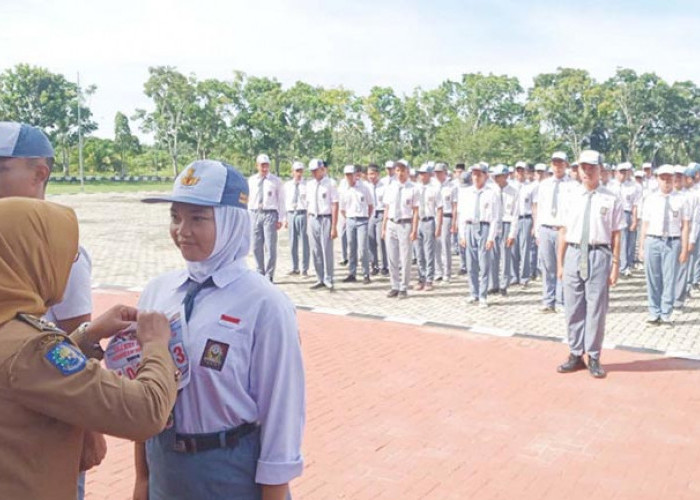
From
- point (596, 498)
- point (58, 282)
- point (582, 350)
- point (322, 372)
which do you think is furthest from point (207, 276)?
point (582, 350)

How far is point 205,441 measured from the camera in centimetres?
205

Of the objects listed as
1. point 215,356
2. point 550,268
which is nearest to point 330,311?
point 550,268

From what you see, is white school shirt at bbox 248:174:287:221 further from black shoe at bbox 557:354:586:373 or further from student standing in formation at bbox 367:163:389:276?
black shoe at bbox 557:354:586:373

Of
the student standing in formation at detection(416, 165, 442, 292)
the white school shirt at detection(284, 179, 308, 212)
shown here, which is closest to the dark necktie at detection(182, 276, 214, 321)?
A: the student standing in formation at detection(416, 165, 442, 292)

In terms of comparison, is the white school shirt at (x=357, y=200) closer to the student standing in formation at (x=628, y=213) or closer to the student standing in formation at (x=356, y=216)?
the student standing in formation at (x=356, y=216)

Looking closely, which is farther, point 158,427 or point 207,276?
point 207,276

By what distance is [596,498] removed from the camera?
3.98m

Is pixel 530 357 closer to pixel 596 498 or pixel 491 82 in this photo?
pixel 596 498

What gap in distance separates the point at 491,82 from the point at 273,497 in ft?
183

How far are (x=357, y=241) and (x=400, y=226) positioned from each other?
1.62 metres

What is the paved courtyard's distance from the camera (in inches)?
315

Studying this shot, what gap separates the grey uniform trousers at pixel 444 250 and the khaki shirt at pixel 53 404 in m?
10.0

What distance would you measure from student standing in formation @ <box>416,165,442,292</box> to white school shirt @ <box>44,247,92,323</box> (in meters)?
8.67

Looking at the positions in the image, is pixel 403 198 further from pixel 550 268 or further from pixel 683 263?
pixel 683 263
